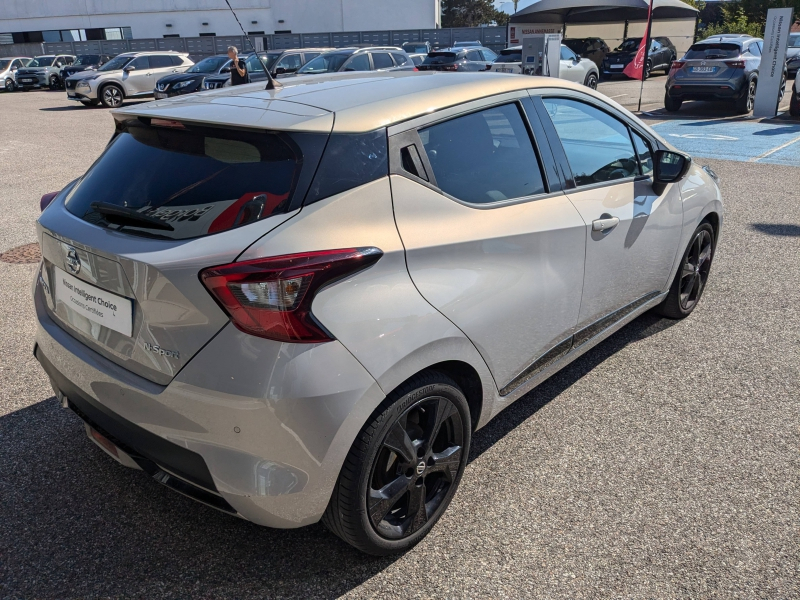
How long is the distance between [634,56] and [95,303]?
26307 millimetres

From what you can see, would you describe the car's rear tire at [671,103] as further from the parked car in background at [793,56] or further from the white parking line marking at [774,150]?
the parked car in background at [793,56]

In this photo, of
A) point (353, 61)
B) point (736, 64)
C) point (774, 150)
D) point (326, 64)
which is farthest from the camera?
point (326, 64)

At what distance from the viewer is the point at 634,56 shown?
82.2 ft

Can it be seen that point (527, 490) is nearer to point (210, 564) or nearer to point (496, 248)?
point (496, 248)

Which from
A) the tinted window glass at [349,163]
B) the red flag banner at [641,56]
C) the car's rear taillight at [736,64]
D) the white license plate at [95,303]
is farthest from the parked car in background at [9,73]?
the tinted window glass at [349,163]

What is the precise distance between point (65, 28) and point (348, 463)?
203 feet

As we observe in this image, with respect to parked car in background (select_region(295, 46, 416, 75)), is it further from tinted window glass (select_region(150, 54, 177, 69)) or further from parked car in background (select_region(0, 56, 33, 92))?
parked car in background (select_region(0, 56, 33, 92))

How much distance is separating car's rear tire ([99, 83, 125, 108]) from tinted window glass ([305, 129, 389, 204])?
20.8 m

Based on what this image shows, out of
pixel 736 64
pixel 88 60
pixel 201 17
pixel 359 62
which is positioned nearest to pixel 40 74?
pixel 88 60

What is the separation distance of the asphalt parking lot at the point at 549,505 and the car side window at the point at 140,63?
19.9 meters

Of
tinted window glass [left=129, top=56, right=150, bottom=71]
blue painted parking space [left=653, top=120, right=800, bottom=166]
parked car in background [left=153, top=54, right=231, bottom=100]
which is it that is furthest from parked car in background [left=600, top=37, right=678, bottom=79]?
tinted window glass [left=129, top=56, right=150, bottom=71]

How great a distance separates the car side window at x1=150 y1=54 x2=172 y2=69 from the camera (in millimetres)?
22391

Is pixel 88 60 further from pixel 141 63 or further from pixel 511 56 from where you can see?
pixel 511 56

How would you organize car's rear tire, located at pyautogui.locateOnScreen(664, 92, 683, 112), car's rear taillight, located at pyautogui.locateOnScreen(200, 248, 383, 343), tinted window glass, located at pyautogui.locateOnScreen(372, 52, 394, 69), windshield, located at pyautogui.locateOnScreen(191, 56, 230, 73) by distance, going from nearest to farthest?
1. car's rear taillight, located at pyautogui.locateOnScreen(200, 248, 383, 343)
2. car's rear tire, located at pyautogui.locateOnScreen(664, 92, 683, 112)
3. tinted window glass, located at pyautogui.locateOnScreen(372, 52, 394, 69)
4. windshield, located at pyautogui.locateOnScreen(191, 56, 230, 73)
